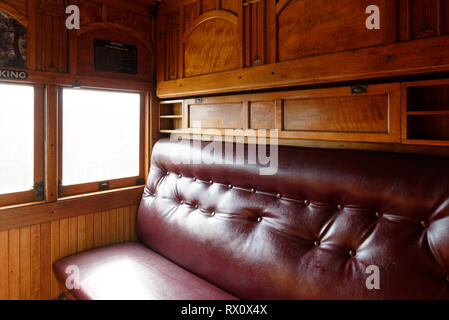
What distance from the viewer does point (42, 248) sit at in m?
2.00

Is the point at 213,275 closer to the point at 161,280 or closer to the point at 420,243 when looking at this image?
the point at 161,280

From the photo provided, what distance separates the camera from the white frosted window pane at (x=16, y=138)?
6.18 feet

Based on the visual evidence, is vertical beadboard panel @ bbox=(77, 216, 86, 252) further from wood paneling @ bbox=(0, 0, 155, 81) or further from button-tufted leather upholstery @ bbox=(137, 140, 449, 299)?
wood paneling @ bbox=(0, 0, 155, 81)

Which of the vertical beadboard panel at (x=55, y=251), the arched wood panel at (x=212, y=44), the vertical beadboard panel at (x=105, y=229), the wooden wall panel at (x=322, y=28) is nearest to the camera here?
the wooden wall panel at (x=322, y=28)

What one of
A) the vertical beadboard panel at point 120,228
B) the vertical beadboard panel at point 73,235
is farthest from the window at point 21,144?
the vertical beadboard panel at point 120,228

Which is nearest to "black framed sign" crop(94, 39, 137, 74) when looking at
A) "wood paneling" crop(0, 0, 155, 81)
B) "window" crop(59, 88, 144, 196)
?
"wood paneling" crop(0, 0, 155, 81)

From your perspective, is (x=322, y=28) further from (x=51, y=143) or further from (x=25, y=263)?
(x=25, y=263)

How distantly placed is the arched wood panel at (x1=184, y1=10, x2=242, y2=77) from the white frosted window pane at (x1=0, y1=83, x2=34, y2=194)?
1140 millimetres

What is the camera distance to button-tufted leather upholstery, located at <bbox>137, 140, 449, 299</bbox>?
1120mm

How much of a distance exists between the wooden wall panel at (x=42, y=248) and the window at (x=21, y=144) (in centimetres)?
24

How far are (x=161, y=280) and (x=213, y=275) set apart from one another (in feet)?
1.01

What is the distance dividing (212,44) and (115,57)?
2.70ft

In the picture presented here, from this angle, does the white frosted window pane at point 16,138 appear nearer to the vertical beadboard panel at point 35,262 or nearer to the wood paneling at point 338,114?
the vertical beadboard panel at point 35,262
